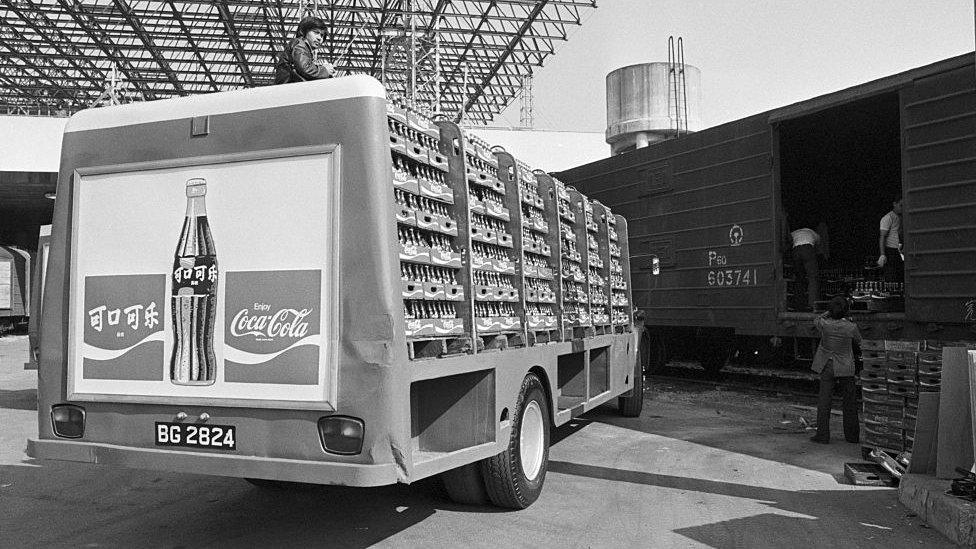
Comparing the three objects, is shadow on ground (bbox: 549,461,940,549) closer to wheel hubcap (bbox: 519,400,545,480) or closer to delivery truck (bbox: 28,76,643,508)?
wheel hubcap (bbox: 519,400,545,480)

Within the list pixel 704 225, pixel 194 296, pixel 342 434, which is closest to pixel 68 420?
pixel 194 296

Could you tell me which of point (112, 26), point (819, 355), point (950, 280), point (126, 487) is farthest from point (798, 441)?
point (112, 26)

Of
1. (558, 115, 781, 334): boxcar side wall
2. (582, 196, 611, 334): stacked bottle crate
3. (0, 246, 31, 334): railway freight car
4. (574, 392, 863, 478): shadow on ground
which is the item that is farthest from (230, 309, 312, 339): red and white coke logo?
(0, 246, 31, 334): railway freight car

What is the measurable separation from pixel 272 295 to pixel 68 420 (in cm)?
150

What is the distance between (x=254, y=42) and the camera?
98.4ft

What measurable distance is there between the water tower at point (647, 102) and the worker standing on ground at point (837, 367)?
12536 mm

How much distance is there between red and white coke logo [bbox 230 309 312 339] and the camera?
3914 mm

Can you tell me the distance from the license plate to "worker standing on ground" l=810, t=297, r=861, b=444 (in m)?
6.11

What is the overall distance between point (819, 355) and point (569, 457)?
10.1ft

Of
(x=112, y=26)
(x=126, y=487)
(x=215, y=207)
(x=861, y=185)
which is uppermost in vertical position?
(x=112, y=26)

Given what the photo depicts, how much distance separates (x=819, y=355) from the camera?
816 centimetres

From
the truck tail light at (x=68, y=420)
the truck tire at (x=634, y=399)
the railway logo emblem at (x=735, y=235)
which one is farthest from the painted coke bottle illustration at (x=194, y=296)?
the railway logo emblem at (x=735, y=235)

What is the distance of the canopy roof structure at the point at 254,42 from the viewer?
86.0 feet

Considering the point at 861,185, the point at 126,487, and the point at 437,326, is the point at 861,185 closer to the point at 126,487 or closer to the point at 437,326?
the point at 437,326
